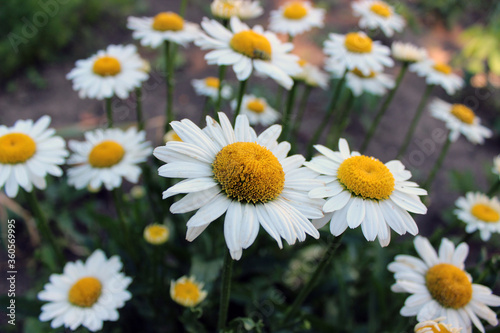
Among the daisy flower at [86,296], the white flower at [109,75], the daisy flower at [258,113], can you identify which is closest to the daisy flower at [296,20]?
the daisy flower at [258,113]

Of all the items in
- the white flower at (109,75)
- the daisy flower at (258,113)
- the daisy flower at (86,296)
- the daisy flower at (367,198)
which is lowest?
the daisy flower at (86,296)

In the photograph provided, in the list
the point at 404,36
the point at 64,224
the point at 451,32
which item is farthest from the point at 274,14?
the point at 451,32

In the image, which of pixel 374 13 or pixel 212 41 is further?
pixel 374 13

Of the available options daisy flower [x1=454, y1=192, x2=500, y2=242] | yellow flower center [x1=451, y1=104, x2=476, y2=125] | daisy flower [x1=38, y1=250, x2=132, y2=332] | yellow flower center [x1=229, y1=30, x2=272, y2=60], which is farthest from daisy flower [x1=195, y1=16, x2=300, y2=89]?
yellow flower center [x1=451, y1=104, x2=476, y2=125]

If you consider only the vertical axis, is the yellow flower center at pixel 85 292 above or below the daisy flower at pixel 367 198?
below

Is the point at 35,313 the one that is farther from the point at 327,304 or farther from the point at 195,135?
the point at 327,304

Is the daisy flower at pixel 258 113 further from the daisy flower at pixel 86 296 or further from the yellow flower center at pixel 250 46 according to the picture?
the daisy flower at pixel 86 296
